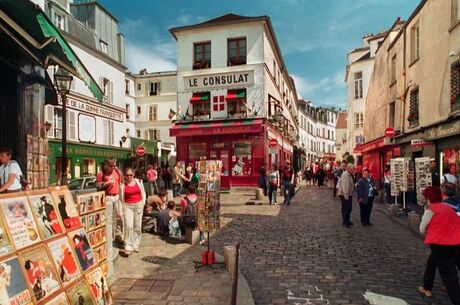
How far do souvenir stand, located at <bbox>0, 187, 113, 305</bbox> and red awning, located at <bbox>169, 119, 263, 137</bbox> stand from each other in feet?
57.5

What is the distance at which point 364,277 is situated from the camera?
18.5 feet

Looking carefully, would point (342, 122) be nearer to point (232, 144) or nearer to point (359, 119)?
point (359, 119)

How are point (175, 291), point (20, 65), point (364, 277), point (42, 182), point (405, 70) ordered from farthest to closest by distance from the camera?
point (405, 70), point (42, 182), point (20, 65), point (364, 277), point (175, 291)

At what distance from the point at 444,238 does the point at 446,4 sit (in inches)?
425

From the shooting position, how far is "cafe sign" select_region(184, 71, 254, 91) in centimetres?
2214

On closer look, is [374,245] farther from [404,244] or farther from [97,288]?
[97,288]

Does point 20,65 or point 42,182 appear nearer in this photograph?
point 20,65

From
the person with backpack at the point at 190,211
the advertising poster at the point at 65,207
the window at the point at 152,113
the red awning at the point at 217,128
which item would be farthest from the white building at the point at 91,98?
the advertising poster at the point at 65,207

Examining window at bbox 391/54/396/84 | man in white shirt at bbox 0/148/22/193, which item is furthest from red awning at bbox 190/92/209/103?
man in white shirt at bbox 0/148/22/193

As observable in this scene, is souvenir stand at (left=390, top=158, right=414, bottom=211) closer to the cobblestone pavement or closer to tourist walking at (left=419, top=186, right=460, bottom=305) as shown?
the cobblestone pavement

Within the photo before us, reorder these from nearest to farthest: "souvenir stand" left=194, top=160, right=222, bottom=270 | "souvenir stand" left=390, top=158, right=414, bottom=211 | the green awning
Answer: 1. the green awning
2. "souvenir stand" left=194, top=160, right=222, bottom=270
3. "souvenir stand" left=390, top=158, right=414, bottom=211

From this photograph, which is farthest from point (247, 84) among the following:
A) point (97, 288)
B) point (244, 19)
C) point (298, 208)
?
point (97, 288)

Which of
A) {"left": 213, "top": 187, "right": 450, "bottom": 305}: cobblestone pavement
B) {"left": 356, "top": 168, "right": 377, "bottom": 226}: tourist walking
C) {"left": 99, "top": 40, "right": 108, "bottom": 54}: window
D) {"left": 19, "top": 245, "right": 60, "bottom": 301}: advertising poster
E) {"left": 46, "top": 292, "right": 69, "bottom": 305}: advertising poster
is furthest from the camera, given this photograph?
{"left": 99, "top": 40, "right": 108, "bottom": 54}: window

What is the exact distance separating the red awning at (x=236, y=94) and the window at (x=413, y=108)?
9.58 m
